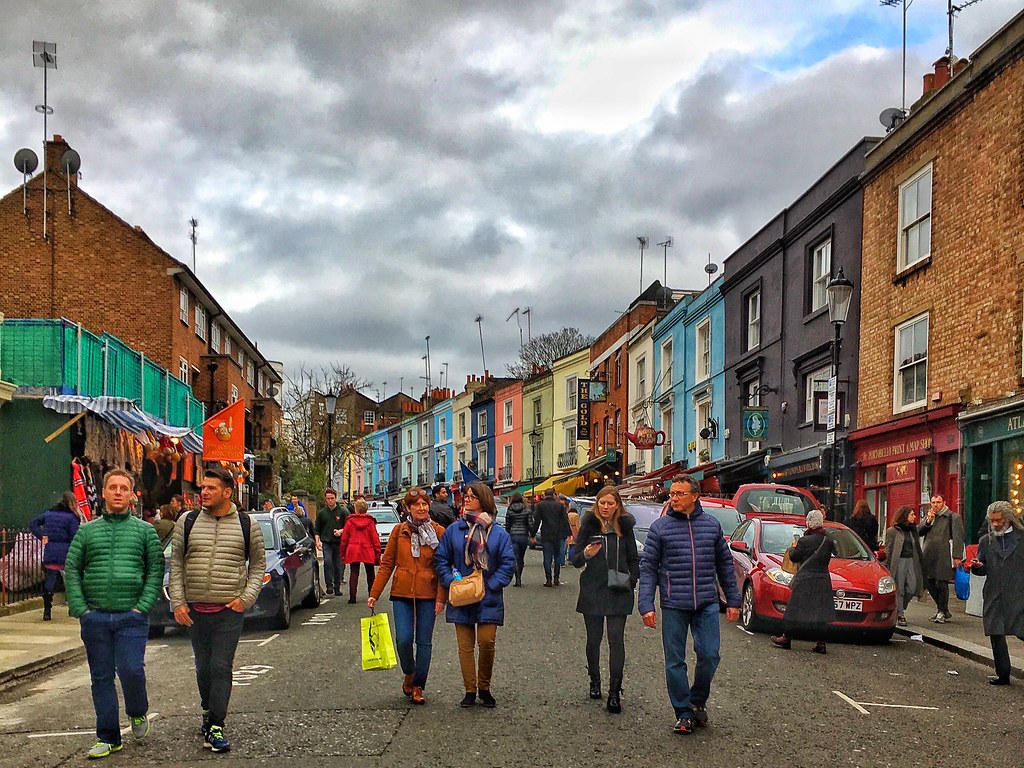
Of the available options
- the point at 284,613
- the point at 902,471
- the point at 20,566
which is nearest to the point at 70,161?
the point at 20,566

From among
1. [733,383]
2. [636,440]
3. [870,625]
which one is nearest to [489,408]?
[636,440]

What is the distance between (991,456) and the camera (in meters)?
17.3

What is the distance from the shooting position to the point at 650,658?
34.9 ft

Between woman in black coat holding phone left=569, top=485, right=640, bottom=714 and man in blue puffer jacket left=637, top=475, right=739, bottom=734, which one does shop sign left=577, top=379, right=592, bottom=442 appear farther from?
man in blue puffer jacket left=637, top=475, right=739, bottom=734

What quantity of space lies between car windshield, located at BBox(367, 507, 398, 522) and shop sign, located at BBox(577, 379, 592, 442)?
21955 mm

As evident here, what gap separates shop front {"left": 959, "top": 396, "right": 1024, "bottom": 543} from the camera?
16281 millimetres

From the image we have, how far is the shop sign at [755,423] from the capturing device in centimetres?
2709

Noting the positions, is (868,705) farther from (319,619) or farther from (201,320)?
(201,320)

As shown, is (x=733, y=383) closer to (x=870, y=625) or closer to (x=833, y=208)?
(x=833, y=208)

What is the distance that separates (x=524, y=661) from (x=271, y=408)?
1504 inches

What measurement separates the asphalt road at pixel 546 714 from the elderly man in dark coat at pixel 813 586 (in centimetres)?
37

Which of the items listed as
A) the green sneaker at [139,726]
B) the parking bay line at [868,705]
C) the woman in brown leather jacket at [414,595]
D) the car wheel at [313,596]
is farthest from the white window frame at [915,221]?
the green sneaker at [139,726]

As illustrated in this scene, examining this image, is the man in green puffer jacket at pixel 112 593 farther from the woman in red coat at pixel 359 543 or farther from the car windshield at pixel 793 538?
the woman in red coat at pixel 359 543

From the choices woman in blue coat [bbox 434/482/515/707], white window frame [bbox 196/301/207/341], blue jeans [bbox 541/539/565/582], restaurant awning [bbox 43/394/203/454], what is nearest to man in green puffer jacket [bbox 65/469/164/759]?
woman in blue coat [bbox 434/482/515/707]
